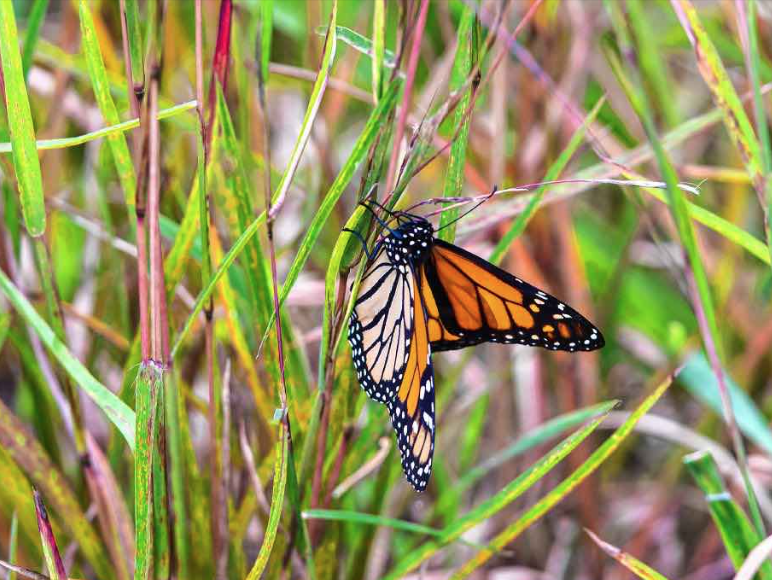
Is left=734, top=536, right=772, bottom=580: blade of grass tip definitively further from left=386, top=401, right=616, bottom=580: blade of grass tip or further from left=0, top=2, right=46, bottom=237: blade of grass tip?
left=0, top=2, right=46, bottom=237: blade of grass tip

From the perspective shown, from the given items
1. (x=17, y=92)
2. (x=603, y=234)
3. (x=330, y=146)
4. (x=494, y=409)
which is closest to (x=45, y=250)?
(x=17, y=92)

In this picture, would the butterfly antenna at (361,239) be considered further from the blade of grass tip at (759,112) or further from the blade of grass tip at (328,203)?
the blade of grass tip at (759,112)

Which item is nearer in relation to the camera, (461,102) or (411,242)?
(461,102)

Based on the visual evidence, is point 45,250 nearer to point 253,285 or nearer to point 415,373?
point 253,285

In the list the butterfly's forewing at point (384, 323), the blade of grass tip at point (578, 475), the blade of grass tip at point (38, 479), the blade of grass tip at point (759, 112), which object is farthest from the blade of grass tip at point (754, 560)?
the blade of grass tip at point (38, 479)

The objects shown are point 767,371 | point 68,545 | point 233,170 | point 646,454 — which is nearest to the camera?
point 233,170

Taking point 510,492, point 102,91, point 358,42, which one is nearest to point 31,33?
point 102,91

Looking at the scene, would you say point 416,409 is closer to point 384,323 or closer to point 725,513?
point 384,323
